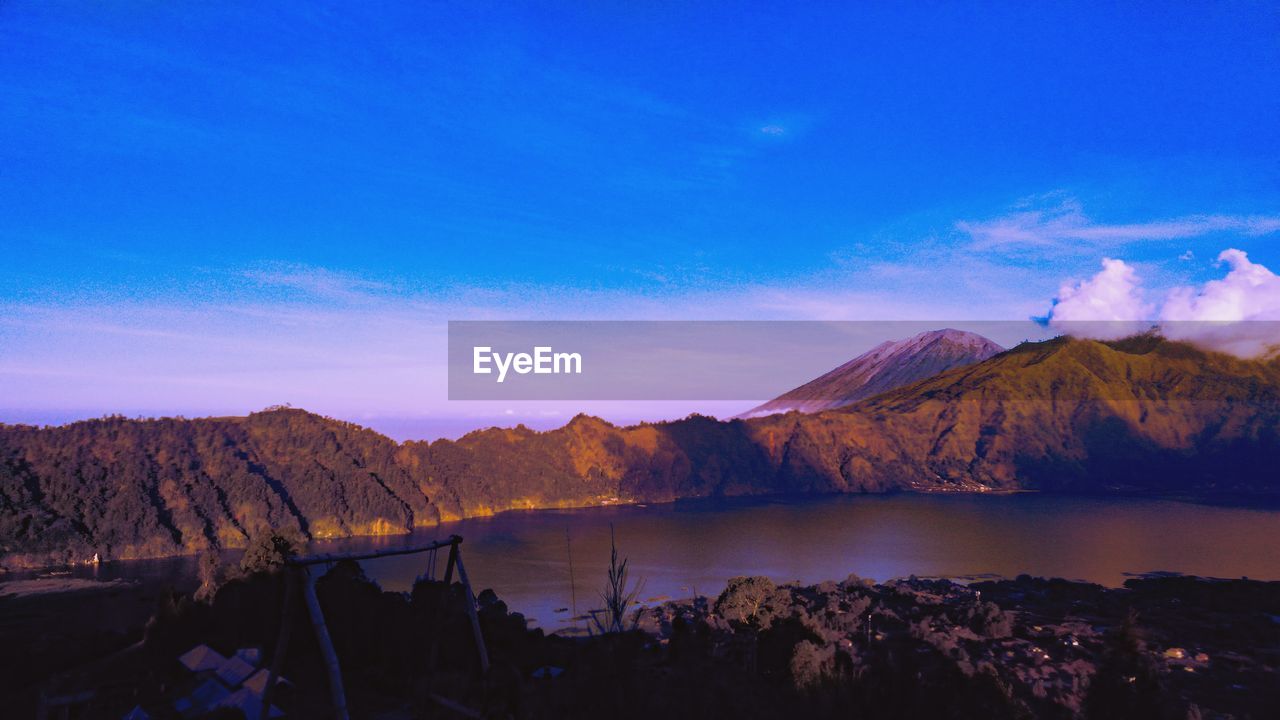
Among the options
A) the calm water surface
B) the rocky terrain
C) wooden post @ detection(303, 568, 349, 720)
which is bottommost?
the calm water surface

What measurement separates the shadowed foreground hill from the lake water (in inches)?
261

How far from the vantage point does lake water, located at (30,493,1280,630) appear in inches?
1767

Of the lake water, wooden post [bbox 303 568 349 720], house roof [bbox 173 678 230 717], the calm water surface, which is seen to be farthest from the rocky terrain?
the calm water surface

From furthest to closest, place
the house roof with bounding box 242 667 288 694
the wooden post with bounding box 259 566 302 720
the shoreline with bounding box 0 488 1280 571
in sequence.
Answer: the shoreline with bounding box 0 488 1280 571, the house roof with bounding box 242 667 288 694, the wooden post with bounding box 259 566 302 720

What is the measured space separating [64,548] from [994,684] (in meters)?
59.6

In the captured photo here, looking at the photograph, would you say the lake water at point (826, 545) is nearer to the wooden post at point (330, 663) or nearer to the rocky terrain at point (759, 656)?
the rocky terrain at point (759, 656)

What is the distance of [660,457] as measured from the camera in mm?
104375

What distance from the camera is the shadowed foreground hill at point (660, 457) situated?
5919cm

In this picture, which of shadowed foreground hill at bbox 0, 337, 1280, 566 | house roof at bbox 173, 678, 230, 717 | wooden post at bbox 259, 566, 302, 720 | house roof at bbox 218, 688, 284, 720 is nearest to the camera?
wooden post at bbox 259, 566, 302, 720

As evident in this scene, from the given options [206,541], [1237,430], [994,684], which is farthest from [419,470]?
[1237,430]

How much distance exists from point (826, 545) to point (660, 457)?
158ft

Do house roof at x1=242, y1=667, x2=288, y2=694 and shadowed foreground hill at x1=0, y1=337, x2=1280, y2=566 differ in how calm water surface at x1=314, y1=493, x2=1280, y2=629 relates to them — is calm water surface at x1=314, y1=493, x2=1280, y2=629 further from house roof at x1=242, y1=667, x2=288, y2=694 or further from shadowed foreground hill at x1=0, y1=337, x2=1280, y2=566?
house roof at x1=242, y1=667, x2=288, y2=694

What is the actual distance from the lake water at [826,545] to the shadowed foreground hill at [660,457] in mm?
6620

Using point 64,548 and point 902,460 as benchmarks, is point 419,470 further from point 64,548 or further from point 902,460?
point 902,460
